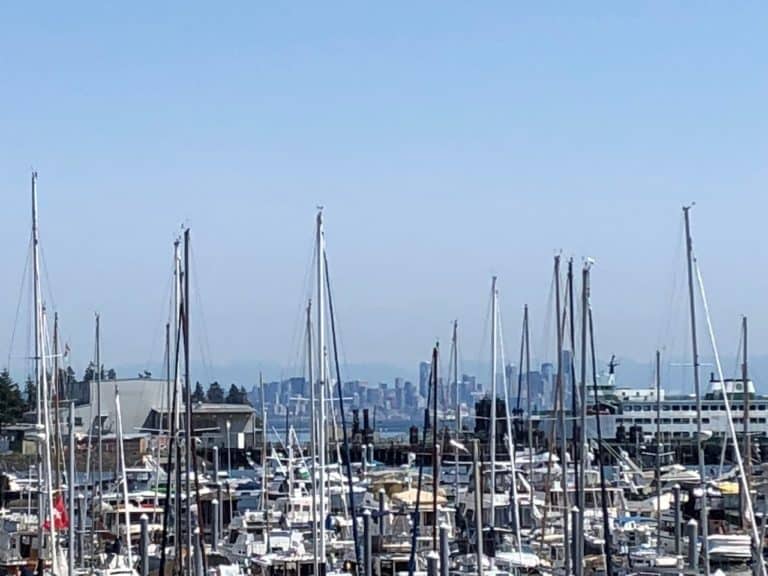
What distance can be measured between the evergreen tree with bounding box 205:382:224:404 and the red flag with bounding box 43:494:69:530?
10325 cm

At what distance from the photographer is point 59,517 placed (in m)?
36.6

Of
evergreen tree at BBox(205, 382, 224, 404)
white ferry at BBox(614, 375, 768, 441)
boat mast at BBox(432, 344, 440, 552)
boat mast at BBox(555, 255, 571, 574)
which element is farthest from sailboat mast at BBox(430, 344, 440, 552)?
evergreen tree at BBox(205, 382, 224, 404)

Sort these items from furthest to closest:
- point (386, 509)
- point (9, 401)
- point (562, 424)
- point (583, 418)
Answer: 1. point (9, 401)
2. point (386, 509)
3. point (562, 424)
4. point (583, 418)

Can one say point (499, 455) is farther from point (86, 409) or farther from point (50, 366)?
point (86, 409)

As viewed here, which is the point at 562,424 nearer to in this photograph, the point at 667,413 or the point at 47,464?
the point at 47,464

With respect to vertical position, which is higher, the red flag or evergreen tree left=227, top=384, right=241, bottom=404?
evergreen tree left=227, top=384, right=241, bottom=404

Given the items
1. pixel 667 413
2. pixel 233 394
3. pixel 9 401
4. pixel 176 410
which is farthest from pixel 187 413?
pixel 233 394

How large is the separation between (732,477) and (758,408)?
5864 centimetres

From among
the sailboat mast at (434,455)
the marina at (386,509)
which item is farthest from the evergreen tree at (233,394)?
the sailboat mast at (434,455)

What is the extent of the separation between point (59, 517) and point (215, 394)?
4657 inches

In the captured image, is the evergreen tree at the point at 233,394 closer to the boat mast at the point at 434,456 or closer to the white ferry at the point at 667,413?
the white ferry at the point at 667,413

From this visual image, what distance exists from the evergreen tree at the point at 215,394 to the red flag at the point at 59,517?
103254mm

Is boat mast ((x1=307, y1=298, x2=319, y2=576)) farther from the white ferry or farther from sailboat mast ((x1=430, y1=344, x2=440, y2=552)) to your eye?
the white ferry

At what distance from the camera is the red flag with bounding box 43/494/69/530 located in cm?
3522
